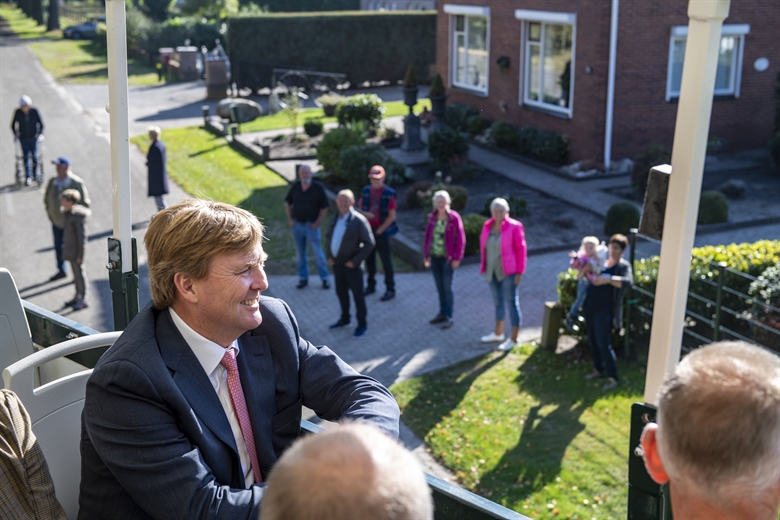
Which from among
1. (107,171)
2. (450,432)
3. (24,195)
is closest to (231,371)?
(450,432)

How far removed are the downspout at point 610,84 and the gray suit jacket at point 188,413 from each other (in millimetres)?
16271

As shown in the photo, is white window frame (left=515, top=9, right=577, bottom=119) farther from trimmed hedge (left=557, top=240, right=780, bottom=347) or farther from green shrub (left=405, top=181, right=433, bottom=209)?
trimmed hedge (left=557, top=240, right=780, bottom=347)

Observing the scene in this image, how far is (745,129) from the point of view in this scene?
64.0 ft

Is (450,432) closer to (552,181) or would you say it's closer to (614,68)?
(552,181)

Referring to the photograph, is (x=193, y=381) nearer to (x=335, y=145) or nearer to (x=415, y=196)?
(x=415, y=196)

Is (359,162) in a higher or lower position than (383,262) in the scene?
higher

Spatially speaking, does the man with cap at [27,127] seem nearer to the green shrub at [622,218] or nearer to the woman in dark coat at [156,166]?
the woman in dark coat at [156,166]

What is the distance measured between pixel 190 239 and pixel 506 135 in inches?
739

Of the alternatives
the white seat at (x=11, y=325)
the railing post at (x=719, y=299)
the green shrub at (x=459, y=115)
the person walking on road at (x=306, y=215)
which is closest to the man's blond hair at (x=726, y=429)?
the white seat at (x=11, y=325)

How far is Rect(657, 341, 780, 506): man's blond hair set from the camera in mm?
1640

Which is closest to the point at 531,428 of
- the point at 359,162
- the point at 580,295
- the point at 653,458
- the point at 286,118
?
the point at 580,295

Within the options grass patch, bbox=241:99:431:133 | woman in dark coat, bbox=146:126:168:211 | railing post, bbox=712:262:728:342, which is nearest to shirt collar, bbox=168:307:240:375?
railing post, bbox=712:262:728:342

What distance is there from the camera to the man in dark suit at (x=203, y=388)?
2.38 m

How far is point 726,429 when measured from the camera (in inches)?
64.6
